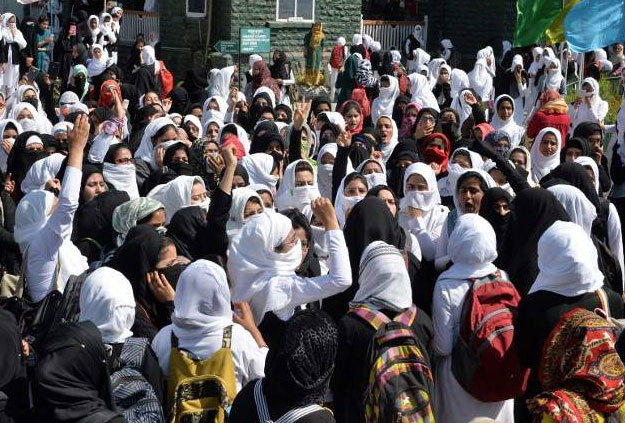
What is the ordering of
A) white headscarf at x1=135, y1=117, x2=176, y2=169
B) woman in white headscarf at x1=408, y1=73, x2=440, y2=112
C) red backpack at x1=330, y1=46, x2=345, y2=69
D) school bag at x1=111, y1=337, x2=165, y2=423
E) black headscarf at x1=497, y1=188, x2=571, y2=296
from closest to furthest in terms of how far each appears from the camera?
school bag at x1=111, y1=337, x2=165, y2=423 → black headscarf at x1=497, y1=188, x2=571, y2=296 → white headscarf at x1=135, y1=117, x2=176, y2=169 → woman in white headscarf at x1=408, y1=73, x2=440, y2=112 → red backpack at x1=330, y1=46, x2=345, y2=69

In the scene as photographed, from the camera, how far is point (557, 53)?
20.3 meters

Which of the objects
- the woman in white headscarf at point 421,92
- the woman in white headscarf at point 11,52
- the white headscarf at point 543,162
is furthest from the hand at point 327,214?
the woman in white headscarf at point 11,52

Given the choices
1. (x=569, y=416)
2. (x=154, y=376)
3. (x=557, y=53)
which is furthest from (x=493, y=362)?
(x=557, y=53)

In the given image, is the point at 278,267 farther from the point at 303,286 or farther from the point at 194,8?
the point at 194,8

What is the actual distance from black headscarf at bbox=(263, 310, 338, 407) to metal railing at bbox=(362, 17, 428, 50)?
66.1 feet

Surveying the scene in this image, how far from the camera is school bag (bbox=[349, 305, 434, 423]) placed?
4.18m

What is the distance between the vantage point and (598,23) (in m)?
12.6

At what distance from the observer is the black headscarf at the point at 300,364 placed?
3.54 m

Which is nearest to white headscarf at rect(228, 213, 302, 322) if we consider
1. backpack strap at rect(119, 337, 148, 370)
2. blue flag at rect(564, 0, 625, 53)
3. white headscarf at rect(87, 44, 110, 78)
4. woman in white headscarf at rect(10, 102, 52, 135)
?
backpack strap at rect(119, 337, 148, 370)

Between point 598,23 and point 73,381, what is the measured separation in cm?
1009

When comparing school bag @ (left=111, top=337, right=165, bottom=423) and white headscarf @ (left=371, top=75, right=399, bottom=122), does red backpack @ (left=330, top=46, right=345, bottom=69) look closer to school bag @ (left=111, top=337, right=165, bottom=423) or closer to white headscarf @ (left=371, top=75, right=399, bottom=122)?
white headscarf @ (left=371, top=75, right=399, bottom=122)

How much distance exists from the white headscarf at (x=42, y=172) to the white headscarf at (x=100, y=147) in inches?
14.9

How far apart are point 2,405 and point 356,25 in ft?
60.5

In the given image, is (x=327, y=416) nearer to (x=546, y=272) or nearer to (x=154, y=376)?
(x=154, y=376)
